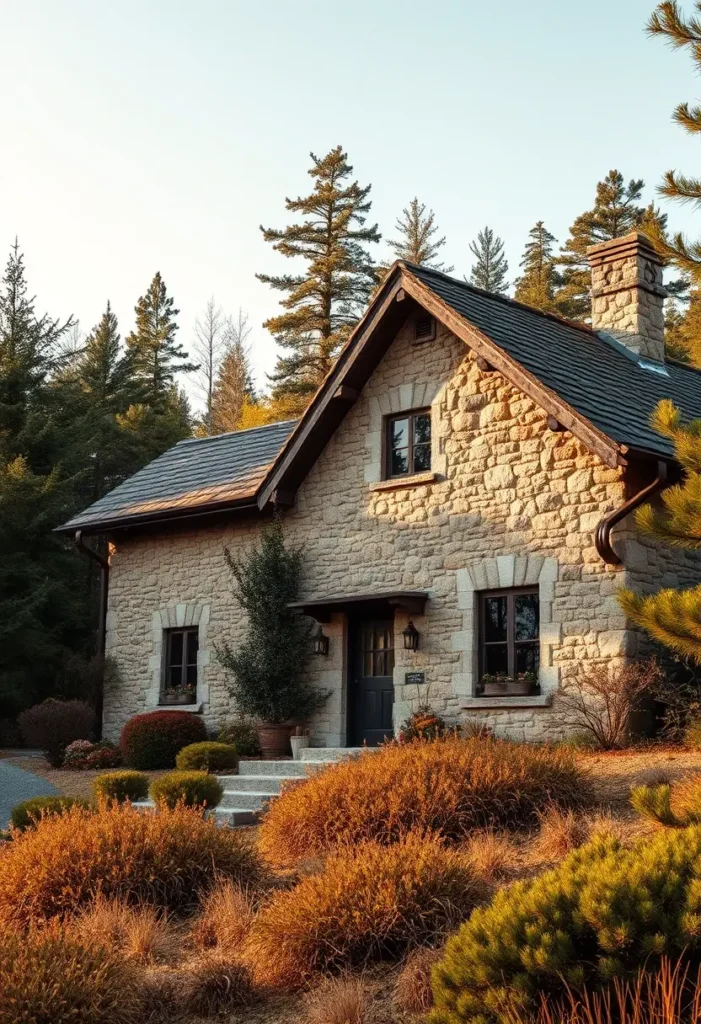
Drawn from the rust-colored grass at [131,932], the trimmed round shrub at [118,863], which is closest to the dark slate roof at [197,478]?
the trimmed round shrub at [118,863]

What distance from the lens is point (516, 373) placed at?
44.5ft

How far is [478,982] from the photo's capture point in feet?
16.5

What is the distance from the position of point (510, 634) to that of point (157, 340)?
3362 centimetres

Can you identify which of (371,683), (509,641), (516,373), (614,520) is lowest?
(371,683)

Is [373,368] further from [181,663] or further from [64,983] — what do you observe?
[64,983]

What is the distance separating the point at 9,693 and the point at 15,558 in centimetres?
316

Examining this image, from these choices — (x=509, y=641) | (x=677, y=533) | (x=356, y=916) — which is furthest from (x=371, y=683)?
(x=356, y=916)

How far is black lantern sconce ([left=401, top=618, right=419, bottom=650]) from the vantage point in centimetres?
1475

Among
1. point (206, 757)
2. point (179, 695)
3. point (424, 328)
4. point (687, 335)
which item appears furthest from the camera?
point (687, 335)

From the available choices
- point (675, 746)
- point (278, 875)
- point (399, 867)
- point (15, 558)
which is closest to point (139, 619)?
point (15, 558)

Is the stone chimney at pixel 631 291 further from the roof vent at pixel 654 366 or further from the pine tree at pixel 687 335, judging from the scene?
the pine tree at pixel 687 335

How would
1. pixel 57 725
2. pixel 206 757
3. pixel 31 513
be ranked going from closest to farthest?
pixel 206 757 < pixel 57 725 < pixel 31 513

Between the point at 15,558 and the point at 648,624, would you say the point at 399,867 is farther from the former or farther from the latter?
the point at 15,558

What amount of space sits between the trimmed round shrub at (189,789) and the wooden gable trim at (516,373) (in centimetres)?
532
